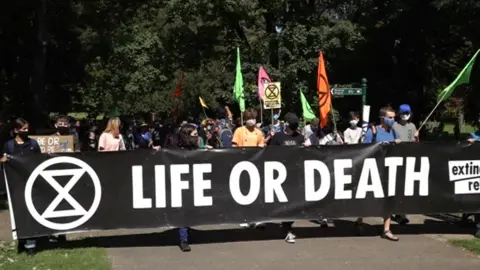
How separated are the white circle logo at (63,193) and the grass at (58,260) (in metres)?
0.34

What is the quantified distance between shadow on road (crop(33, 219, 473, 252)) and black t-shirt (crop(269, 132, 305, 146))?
4.40 feet

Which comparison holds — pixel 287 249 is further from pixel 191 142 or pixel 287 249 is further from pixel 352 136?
pixel 352 136

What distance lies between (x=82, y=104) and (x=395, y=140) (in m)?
38.5

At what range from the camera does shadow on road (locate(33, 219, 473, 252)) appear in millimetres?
8445

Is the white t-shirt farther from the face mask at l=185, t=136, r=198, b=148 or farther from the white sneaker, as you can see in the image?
the face mask at l=185, t=136, r=198, b=148

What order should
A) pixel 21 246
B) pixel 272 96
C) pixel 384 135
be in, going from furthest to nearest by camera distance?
1. pixel 272 96
2. pixel 384 135
3. pixel 21 246

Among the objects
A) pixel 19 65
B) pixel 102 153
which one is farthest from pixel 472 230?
pixel 19 65

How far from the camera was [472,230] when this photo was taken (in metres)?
9.25

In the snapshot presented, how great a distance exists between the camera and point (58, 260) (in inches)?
288

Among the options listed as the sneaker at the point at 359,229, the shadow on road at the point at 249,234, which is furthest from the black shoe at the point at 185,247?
the sneaker at the point at 359,229

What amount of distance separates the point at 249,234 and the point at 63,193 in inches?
109

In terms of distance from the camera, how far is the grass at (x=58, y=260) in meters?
7.02

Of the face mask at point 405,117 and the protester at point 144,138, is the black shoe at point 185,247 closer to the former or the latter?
the face mask at point 405,117

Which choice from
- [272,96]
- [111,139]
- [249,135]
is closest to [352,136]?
[249,135]
